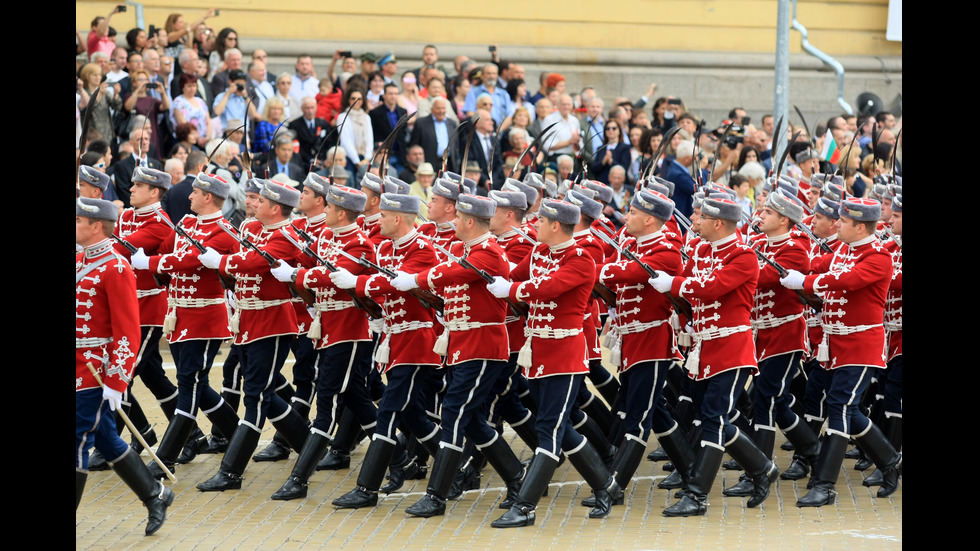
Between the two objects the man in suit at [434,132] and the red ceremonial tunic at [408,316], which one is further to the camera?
the man in suit at [434,132]

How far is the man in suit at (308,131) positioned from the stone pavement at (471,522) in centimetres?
572

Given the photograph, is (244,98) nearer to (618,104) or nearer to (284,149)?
(284,149)

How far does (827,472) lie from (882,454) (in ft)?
1.39

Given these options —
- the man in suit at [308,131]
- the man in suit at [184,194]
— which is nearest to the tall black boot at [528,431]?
the man in suit at [184,194]

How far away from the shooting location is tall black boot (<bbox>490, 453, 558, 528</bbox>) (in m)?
7.70

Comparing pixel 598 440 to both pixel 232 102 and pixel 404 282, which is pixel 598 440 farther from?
pixel 232 102

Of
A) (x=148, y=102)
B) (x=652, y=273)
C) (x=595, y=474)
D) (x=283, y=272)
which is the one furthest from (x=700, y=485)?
(x=148, y=102)

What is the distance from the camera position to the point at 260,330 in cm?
853

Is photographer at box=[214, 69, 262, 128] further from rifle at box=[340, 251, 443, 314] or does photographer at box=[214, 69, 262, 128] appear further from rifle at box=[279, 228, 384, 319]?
rifle at box=[340, 251, 443, 314]

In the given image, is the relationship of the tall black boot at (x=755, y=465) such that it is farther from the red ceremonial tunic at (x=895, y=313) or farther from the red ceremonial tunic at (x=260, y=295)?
the red ceremonial tunic at (x=260, y=295)

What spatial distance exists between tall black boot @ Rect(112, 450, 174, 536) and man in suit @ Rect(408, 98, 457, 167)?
743 centimetres

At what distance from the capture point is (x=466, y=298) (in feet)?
25.9

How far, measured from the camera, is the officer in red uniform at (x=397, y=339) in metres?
8.02
